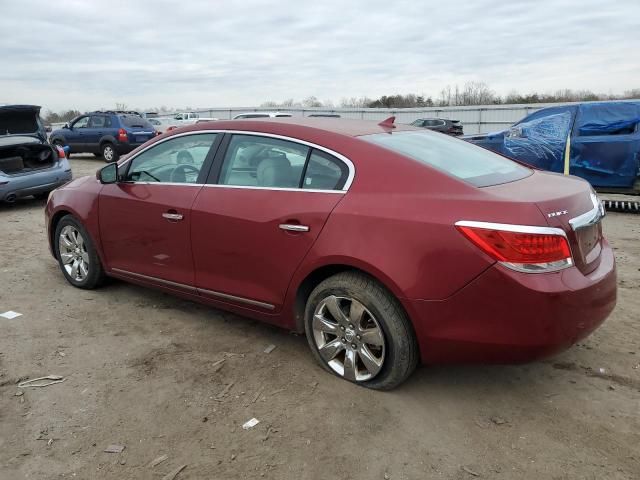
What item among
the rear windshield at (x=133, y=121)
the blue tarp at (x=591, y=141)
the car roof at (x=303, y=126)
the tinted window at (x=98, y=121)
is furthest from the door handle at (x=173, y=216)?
the tinted window at (x=98, y=121)

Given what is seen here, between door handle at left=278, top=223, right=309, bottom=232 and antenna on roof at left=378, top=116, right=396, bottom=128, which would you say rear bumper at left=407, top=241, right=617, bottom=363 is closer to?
door handle at left=278, top=223, right=309, bottom=232

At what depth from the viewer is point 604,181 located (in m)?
8.44

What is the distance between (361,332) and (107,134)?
1588 cm

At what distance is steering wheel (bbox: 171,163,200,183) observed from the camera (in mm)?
3994

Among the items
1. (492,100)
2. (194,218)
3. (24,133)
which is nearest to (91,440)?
(194,218)

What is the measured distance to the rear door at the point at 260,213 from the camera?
3236 millimetres

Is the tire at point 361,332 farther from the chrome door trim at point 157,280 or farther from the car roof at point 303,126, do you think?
the chrome door trim at point 157,280

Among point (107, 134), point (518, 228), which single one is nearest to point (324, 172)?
point (518, 228)

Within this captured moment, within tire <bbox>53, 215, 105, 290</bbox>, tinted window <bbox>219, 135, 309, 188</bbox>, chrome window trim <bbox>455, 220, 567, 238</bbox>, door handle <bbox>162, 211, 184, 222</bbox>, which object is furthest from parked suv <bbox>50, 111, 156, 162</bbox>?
chrome window trim <bbox>455, 220, 567, 238</bbox>

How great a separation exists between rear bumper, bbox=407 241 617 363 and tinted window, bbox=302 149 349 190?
860mm

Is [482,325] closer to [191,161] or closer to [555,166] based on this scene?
[191,161]

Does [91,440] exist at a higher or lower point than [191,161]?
lower

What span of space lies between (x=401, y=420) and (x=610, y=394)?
4.13 ft

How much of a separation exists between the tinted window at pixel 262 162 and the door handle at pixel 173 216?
1.39 feet
